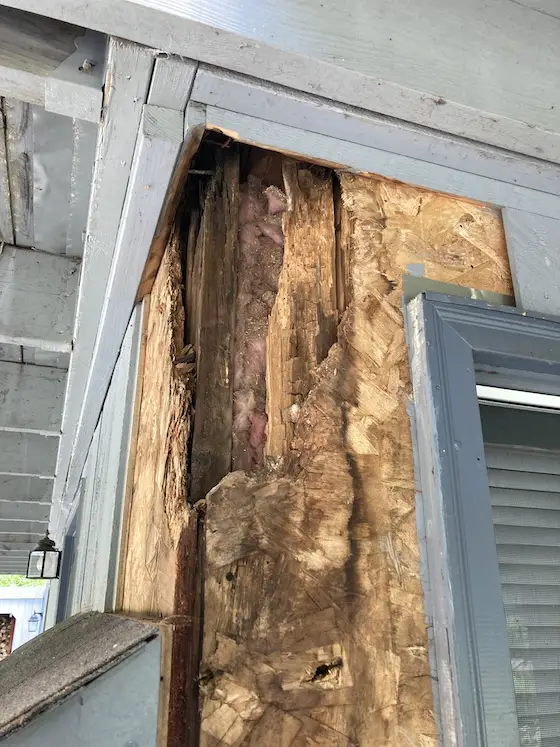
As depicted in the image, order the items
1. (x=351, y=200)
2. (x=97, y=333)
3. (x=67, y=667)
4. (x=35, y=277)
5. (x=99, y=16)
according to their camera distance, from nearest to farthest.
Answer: (x=99, y=16) → (x=67, y=667) → (x=351, y=200) → (x=97, y=333) → (x=35, y=277)

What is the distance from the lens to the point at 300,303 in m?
1.19

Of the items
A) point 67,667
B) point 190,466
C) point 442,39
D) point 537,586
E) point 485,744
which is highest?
point 442,39

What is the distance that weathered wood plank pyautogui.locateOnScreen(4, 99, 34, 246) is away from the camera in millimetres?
1947

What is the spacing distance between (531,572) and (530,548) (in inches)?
2.3

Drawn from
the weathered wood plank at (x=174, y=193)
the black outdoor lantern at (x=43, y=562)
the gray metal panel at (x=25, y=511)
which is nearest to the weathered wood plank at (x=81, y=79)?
the weathered wood plank at (x=174, y=193)

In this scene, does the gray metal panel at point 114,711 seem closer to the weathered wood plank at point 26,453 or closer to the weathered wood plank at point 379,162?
the weathered wood plank at point 379,162

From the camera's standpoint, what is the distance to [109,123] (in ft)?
3.56

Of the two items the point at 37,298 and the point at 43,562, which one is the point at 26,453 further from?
the point at 37,298

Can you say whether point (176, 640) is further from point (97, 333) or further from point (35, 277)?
point (35, 277)

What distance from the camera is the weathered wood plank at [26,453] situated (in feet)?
17.3

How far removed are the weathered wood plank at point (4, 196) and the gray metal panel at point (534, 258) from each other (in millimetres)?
1735

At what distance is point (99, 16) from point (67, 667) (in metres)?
1.08

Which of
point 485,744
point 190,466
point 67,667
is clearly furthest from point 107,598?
point 485,744

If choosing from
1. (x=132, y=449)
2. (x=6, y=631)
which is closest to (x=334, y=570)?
(x=132, y=449)
